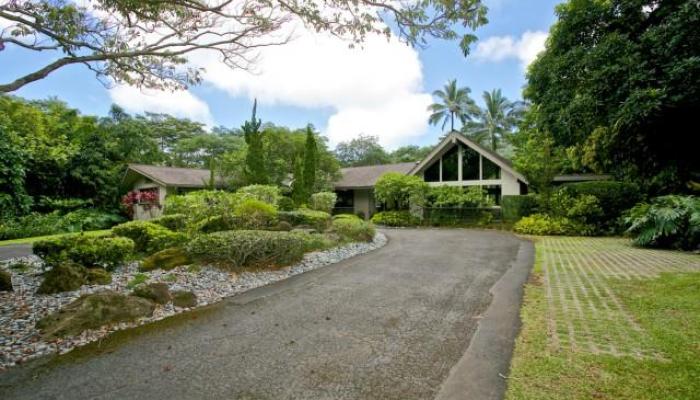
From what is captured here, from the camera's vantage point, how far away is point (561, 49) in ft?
34.5

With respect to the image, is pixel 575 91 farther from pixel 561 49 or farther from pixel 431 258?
pixel 431 258

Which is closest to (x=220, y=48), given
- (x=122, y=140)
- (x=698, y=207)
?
(x=698, y=207)

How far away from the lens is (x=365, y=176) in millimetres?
23953

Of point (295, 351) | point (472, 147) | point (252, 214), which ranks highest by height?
point (472, 147)

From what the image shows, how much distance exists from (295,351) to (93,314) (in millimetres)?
2494

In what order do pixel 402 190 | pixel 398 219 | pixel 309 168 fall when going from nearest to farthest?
pixel 402 190 → pixel 398 219 → pixel 309 168

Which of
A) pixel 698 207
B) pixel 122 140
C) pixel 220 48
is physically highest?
pixel 122 140

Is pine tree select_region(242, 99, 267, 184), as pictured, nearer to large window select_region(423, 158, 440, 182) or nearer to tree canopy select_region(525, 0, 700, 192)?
large window select_region(423, 158, 440, 182)

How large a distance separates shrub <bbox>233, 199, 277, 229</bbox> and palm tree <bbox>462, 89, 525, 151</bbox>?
89.8 feet

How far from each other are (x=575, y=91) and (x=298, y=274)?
952 cm

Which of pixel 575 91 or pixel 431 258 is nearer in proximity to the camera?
pixel 431 258

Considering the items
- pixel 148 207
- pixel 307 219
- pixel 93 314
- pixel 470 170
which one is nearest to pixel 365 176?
pixel 470 170

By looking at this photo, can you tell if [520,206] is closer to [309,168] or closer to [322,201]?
[322,201]

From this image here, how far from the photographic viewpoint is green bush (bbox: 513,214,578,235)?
1327 cm
